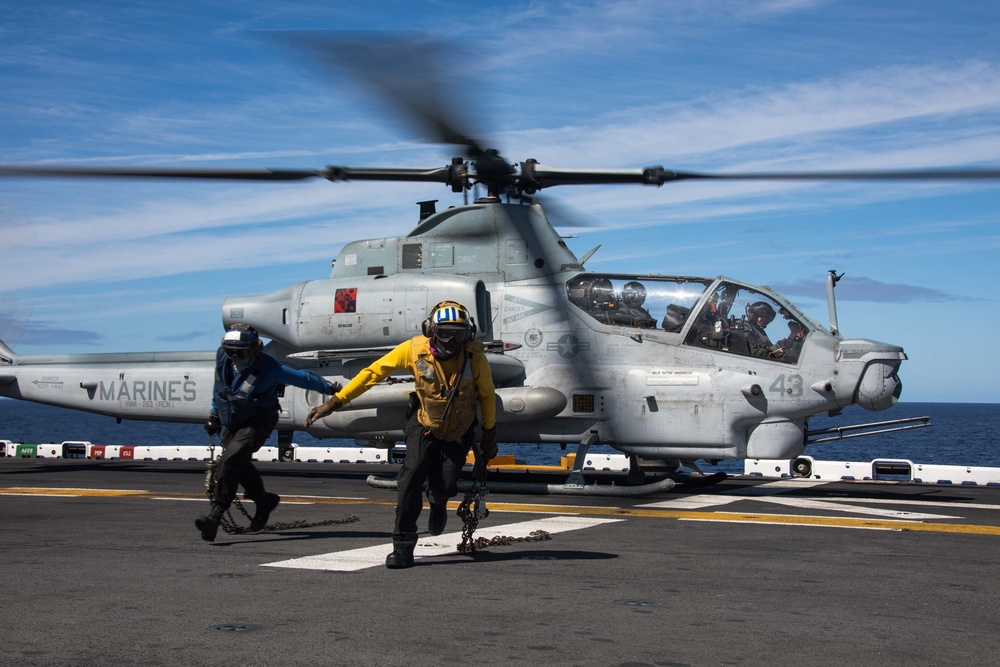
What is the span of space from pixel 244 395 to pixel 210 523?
1138 mm

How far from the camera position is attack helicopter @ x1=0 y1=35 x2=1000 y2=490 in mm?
14031

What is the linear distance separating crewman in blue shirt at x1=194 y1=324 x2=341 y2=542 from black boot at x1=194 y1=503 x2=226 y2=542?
176mm

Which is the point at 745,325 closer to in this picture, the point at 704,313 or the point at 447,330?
the point at 704,313

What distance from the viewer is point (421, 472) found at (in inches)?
298

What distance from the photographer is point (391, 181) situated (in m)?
14.9

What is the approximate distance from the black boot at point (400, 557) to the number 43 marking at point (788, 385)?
8.13 metres

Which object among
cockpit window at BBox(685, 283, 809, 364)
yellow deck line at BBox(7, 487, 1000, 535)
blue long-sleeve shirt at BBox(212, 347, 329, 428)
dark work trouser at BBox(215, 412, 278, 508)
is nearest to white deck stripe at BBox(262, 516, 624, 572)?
yellow deck line at BBox(7, 487, 1000, 535)

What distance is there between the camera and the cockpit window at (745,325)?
47.0 feet

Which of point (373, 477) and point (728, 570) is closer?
point (728, 570)

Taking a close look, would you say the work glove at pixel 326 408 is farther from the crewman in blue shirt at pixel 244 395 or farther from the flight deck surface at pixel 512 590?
the flight deck surface at pixel 512 590

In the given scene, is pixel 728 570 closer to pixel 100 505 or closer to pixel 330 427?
pixel 100 505

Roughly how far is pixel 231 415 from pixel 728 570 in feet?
14.6

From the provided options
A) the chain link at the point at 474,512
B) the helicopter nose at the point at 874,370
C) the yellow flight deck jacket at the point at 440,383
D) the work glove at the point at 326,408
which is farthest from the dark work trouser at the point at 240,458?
the helicopter nose at the point at 874,370

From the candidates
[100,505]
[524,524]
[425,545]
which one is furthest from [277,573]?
[100,505]
